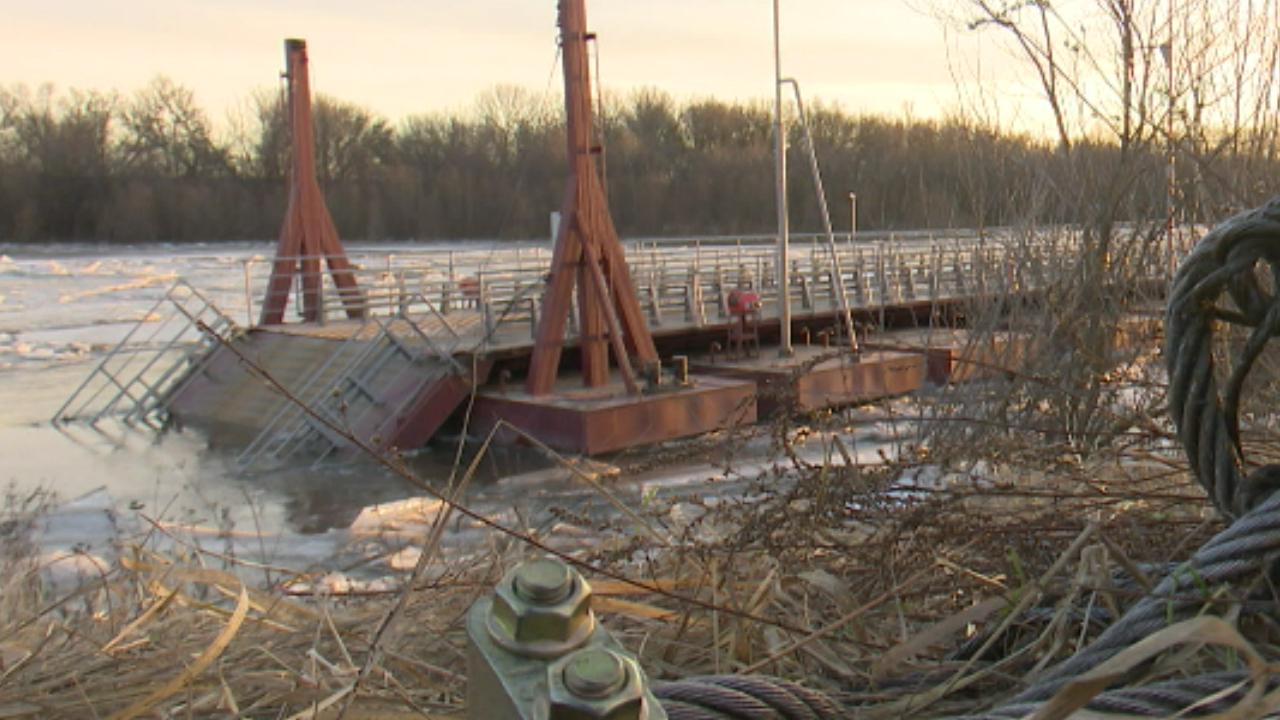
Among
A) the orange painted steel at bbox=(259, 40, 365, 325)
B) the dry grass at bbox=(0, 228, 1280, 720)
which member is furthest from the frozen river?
the orange painted steel at bbox=(259, 40, 365, 325)

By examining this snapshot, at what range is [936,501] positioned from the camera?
226 centimetres

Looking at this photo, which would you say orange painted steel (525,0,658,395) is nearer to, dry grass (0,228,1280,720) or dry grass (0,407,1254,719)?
dry grass (0,228,1280,720)

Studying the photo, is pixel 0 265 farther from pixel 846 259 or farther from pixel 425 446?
pixel 425 446

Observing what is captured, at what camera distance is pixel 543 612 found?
3.19 ft

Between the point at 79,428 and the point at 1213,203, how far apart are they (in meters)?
16.6

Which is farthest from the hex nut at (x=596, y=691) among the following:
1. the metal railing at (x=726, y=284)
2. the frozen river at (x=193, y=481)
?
the metal railing at (x=726, y=284)

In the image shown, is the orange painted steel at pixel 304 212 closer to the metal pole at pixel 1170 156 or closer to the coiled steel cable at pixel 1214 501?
the metal pole at pixel 1170 156

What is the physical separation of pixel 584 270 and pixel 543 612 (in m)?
16.2

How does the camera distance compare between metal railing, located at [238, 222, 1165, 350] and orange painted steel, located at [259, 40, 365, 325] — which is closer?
metal railing, located at [238, 222, 1165, 350]

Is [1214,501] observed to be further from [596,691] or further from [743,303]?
[743,303]

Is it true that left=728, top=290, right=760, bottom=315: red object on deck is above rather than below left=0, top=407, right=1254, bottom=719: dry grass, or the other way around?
below

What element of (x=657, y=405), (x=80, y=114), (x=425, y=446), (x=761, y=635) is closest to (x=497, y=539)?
(x=761, y=635)

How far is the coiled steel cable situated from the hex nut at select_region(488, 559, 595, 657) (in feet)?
1.06

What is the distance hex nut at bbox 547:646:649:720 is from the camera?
33.8 inches
